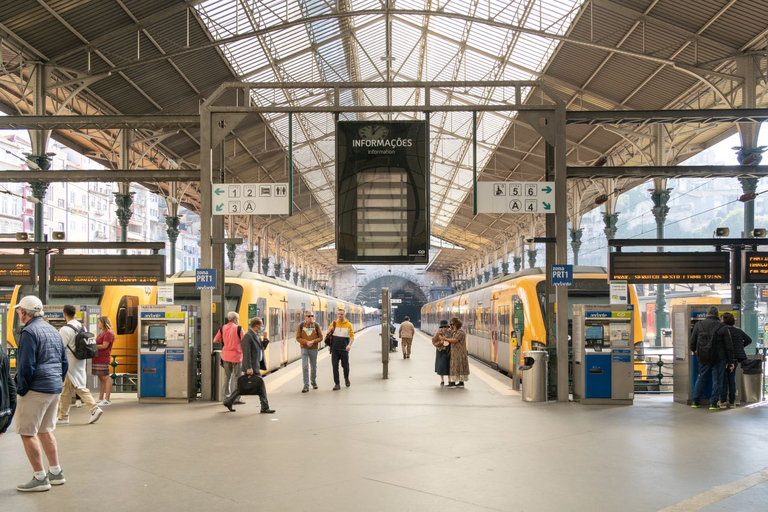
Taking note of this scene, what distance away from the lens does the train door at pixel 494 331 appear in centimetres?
1969

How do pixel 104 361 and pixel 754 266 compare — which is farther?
pixel 754 266

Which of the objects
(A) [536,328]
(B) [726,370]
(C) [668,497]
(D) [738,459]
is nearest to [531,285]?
(A) [536,328]

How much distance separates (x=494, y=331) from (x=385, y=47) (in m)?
11.3

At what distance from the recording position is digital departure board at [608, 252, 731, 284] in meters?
13.3

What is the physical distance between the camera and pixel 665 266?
13367 mm

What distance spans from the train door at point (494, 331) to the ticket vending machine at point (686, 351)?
7.60 meters

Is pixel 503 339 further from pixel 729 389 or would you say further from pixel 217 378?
pixel 217 378

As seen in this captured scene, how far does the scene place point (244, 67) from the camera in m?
21.8

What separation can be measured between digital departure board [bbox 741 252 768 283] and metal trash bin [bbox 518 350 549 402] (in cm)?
413

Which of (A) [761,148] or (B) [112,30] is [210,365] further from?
(A) [761,148]

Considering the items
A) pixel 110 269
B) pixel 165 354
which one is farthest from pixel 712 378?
pixel 110 269

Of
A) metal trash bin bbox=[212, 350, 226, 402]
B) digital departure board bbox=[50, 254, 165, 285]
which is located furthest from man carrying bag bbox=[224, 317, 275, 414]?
digital departure board bbox=[50, 254, 165, 285]

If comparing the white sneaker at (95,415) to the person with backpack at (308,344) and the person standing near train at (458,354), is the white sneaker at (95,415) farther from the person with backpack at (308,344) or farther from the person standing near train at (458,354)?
the person standing near train at (458,354)

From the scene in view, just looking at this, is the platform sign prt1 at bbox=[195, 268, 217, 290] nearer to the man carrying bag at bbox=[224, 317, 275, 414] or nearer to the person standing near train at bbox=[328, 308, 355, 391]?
the man carrying bag at bbox=[224, 317, 275, 414]
